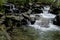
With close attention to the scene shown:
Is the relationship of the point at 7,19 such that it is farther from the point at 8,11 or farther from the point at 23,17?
the point at 8,11

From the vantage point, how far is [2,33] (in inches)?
452

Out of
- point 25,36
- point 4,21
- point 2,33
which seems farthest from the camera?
point 4,21

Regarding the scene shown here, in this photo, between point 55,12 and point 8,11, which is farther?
point 55,12

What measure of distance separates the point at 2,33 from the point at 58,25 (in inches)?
322

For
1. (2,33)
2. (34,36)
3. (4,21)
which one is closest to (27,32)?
(34,36)

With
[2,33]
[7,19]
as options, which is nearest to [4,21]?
[7,19]

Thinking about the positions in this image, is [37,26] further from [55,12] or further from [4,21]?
[55,12]

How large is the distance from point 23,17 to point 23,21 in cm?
71

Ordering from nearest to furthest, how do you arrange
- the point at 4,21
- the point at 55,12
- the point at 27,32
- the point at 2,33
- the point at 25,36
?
the point at 2,33 < the point at 25,36 < the point at 27,32 < the point at 4,21 < the point at 55,12

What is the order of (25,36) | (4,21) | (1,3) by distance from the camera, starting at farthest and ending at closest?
1. (1,3)
2. (4,21)
3. (25,36)

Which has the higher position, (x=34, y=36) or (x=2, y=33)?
(x=2, y=33)

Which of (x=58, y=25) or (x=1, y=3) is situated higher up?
(x=1, y=3)

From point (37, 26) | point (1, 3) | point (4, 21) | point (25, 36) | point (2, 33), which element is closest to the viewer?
point (2, 33)

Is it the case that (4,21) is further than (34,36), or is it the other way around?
(4,21)
